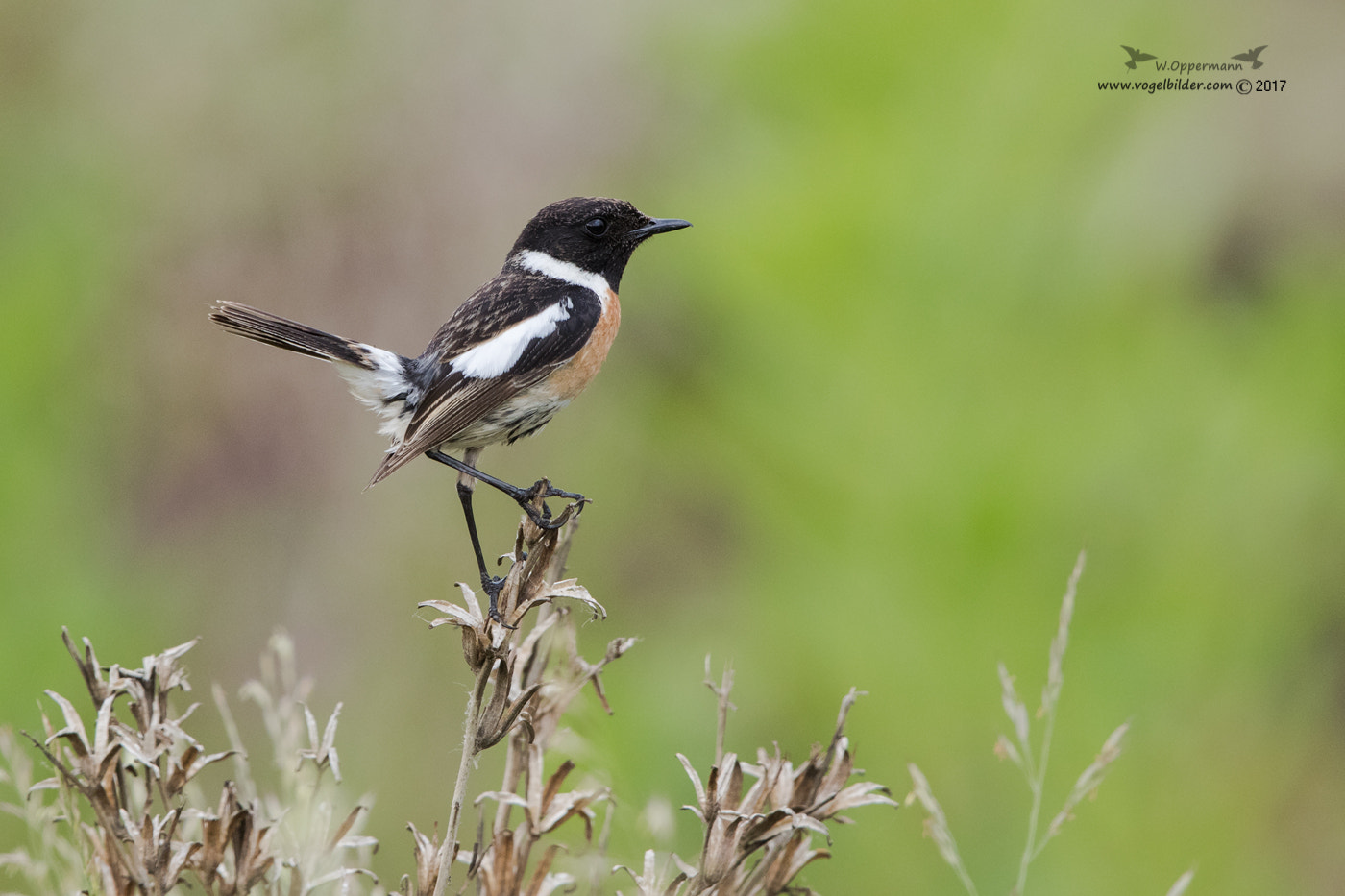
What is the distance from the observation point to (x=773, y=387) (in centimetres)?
472

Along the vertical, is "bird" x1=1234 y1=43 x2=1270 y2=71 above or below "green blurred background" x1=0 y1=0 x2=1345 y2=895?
above

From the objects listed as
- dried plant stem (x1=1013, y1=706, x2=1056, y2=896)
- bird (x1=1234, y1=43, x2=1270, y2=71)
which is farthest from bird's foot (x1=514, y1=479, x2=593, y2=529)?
bird (x1=1234, y1=43, x2=1270, y2=71)

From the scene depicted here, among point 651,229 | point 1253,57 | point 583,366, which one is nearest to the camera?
point 583,366

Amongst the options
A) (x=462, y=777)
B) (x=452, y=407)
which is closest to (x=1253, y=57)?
(x=452, y=407)

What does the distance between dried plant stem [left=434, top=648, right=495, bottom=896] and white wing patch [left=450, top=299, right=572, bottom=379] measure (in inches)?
42.2

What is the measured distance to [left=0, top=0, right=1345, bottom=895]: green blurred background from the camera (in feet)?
13.3

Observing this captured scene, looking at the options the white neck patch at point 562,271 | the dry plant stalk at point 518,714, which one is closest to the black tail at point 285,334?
the white neck patch at point 562,271

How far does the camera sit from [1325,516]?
4.43 meters

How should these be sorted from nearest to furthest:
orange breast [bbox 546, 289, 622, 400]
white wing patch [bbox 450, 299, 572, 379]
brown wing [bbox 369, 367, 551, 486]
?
brown wing [bbox 369, 367, 551, 486], white wing patch [bbox 450, 299, 572, 379], orange breast [bbox 546, 289, 622, 400]

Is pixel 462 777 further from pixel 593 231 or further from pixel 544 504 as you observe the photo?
pixel 593 231

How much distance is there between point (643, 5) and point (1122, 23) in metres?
2.61

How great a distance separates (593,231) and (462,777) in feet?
6.37

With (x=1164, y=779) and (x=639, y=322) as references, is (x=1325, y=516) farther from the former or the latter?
(x=639, y=322)

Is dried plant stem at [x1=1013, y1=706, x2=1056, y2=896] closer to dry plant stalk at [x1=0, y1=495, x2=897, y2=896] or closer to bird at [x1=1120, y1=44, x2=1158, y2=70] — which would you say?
dry plant stalk at [x1=0, y1=495, x2=897, y2=896]
